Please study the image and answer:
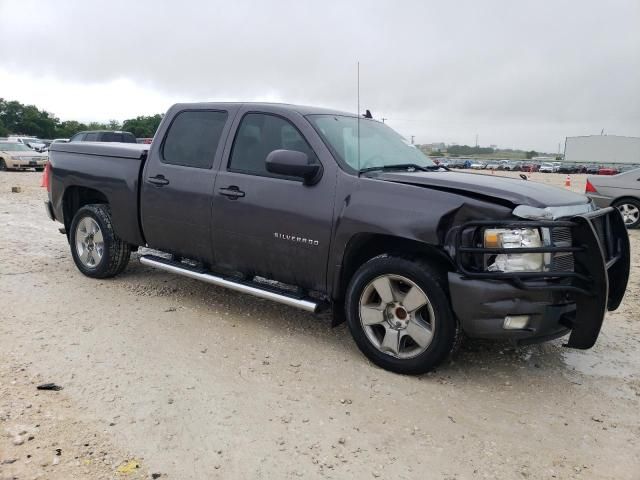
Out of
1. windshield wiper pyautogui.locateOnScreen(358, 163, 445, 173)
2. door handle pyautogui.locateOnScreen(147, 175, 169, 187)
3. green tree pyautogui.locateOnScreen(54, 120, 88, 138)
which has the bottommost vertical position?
door handle pyautogui.locateOnScreen(147, 175, 169, 187)

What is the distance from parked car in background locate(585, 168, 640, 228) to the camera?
1075 centimetres

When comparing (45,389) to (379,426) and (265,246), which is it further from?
(379,426)

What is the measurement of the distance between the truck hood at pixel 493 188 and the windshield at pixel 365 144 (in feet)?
0.90

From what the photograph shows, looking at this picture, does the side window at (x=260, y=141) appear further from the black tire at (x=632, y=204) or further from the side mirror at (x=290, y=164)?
the black tire at (x=632, y=204)

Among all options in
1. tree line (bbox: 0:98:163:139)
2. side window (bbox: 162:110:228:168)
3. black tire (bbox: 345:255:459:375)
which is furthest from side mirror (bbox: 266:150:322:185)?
tree line (bbox: 0:98:163:139)

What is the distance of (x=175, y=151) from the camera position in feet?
16.7

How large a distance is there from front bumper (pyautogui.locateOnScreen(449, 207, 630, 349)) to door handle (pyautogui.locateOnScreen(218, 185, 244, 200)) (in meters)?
1.89

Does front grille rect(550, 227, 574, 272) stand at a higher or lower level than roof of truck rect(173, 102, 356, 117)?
lower

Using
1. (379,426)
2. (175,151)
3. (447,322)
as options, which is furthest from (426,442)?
(175,151)

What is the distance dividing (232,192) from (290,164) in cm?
81

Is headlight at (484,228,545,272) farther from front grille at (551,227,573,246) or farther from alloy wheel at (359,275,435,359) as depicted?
alloy wheel at (359,275,435,359)

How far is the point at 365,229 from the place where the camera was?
378 cm

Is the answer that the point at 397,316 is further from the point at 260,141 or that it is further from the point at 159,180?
the point at 159,180

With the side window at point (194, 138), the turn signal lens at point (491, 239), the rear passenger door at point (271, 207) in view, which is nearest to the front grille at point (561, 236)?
the turn signal lens at point (491, 239)
